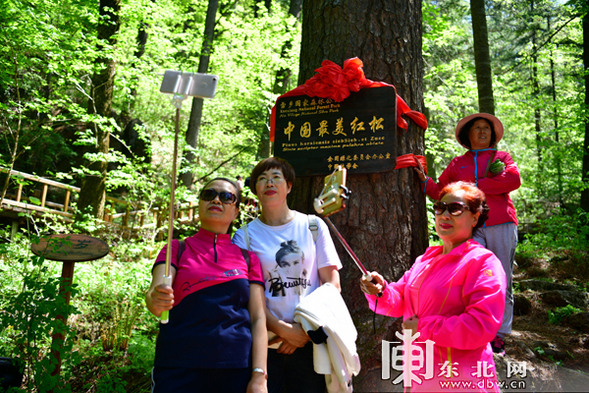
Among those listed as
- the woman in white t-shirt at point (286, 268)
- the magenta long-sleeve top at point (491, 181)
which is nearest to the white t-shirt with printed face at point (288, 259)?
the woman in white t-shirt at point (286, 268)

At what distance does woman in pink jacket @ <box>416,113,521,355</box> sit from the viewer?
3115mm

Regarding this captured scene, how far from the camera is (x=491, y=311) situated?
5.65 ft

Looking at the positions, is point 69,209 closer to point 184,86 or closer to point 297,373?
point 297,373

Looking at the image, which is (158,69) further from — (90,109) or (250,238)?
(250,238)

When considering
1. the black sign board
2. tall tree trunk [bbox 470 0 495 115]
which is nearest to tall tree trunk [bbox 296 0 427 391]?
the black sign board

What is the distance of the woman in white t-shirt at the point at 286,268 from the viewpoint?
2217 mm

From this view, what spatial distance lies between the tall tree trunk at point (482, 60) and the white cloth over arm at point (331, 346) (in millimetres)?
5563

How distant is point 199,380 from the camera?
1.93 m

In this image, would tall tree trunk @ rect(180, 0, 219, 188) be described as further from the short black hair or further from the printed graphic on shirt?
the printed graphic on shirt

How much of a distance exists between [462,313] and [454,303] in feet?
0.24

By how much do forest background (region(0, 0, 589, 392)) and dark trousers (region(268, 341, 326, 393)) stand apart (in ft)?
4.74

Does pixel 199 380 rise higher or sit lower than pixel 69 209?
lower

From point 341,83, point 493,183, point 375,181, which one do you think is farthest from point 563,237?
point 341,83

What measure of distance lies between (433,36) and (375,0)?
697 centimetres
